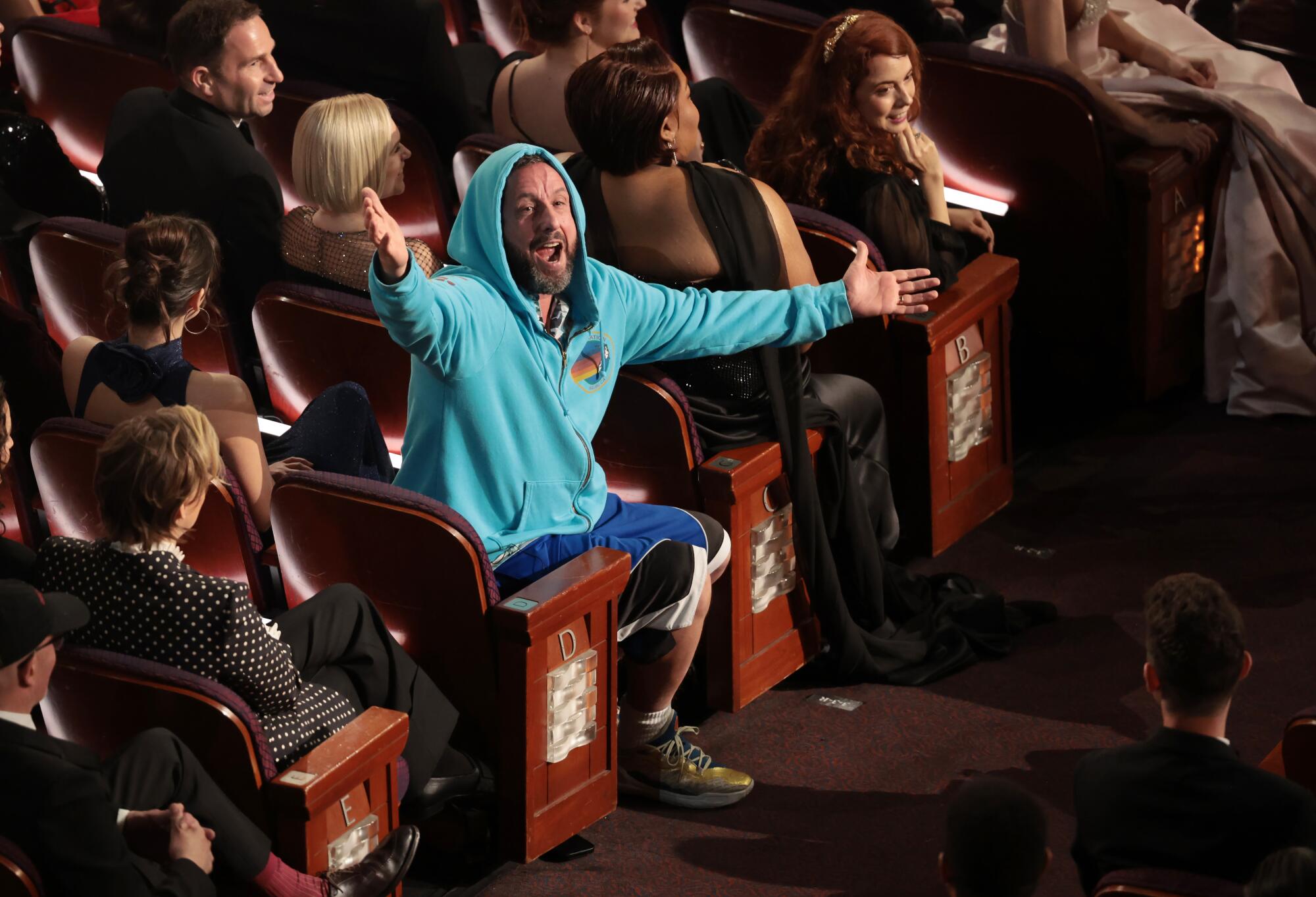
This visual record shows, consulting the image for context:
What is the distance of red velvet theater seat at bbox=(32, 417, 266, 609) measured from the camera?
2.73 metres

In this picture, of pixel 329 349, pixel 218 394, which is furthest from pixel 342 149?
pixel 218 394

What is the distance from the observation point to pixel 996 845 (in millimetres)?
1865

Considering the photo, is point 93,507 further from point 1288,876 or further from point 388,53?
point 1288,876

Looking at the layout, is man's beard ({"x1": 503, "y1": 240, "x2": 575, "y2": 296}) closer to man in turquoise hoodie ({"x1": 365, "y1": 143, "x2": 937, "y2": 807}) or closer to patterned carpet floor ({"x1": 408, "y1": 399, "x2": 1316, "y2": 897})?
man in turquoise hoodie ({"x1": 365, "y1": 143, "x2": 937, "y2": 807})

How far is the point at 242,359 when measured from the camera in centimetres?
342

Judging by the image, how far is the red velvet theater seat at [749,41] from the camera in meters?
4.34

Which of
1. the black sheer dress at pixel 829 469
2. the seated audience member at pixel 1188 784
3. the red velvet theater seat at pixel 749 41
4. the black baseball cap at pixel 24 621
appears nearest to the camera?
the seated audience member at pixel 1188 784

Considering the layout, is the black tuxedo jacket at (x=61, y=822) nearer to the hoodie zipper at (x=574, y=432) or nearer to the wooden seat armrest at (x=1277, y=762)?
the hoodie zipper at (x=574, y=432)

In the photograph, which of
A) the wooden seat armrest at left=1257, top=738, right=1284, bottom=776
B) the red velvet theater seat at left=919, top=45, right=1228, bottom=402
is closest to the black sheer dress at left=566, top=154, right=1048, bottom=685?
the red velvet theater seat at left=919, top=45, right=1228, bottom=402

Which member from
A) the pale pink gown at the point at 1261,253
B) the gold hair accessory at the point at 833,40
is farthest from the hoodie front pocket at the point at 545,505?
the pale pink gown at the point at 1261,253

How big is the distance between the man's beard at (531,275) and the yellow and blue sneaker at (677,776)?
74 cm

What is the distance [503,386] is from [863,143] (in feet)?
3.70

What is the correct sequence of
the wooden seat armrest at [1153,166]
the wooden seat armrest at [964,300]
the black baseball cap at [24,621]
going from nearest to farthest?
the black baseball cap at [24,621] → the wooden seat armrest at [964,300] → the wooden seat armrest at [1153,166]

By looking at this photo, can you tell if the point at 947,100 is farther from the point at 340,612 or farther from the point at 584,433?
the point at 340,612
